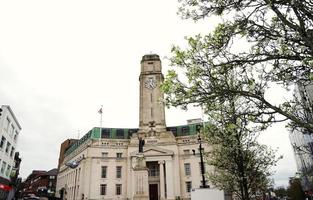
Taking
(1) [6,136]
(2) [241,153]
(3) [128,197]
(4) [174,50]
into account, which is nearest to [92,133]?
(3) [128,197]

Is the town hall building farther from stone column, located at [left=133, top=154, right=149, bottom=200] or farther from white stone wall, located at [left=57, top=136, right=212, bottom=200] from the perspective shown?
stone column, located at [left=133, top=154, right=149, bottom=200]

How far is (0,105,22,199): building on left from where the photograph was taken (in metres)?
40.0

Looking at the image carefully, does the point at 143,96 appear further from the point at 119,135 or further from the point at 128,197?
the point at 128,197

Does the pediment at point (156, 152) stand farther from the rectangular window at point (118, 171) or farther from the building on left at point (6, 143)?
the building on left at point (6, 143)

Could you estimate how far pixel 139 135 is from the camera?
2285 inches

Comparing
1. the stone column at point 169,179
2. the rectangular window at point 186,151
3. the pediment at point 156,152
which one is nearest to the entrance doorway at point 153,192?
the stone column at point 169,179

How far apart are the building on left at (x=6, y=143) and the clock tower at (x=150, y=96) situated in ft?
80.8

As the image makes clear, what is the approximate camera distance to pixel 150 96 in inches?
2413

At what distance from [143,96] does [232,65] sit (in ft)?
176

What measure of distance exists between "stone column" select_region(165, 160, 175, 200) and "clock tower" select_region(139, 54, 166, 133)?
7.91 metres

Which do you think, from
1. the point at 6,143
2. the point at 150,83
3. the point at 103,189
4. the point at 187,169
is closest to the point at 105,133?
the point at 103,189

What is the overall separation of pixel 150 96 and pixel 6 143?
3001 centimetres

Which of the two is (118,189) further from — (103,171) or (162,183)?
(162,183)

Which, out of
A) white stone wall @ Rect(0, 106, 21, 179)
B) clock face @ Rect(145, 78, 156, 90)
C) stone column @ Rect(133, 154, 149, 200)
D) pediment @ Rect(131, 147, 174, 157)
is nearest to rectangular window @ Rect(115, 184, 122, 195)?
pediment @ Rect(131, 147, 174, 157)
